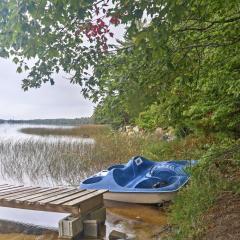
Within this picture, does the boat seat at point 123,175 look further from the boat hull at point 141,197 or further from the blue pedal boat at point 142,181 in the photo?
the boat hull at point 141,197

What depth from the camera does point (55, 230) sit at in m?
5.95

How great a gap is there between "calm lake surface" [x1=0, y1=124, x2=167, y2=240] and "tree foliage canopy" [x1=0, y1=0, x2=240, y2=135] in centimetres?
259

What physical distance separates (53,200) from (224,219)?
2.61 meters

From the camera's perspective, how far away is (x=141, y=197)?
23.4 ft

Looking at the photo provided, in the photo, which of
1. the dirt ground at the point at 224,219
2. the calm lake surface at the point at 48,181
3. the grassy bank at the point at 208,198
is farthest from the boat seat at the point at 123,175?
the dirt ground at the point at 224,219

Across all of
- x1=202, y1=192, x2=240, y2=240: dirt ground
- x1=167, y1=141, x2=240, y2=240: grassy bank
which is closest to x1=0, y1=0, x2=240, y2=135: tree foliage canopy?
x1=167, y1=141, x2=240, y2=240: grassy bank

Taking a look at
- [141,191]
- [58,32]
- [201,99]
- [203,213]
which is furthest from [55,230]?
[58,32]

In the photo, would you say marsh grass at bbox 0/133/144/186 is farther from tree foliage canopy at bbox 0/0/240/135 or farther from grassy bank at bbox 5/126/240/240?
tree foliage canopy at bbox 0/0/240/135

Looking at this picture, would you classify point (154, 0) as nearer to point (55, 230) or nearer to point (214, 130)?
point (55, 230)

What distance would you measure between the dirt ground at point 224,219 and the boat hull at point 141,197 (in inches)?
69.2

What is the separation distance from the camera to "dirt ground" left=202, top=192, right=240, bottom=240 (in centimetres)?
384

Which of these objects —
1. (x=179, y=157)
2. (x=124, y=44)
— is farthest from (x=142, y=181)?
(x=124, y=44)

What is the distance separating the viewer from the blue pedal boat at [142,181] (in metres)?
6.95

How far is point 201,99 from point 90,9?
3.66 m
